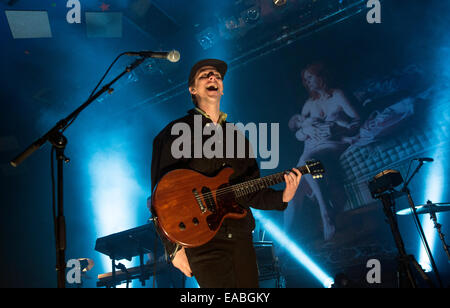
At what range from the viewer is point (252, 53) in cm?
779

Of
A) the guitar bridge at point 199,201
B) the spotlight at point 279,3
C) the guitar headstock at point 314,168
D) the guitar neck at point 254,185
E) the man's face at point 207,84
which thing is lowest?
the guitar bridge at point 199,201

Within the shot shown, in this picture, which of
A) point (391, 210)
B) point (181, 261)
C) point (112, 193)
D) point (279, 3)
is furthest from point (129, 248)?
point (279, 3)

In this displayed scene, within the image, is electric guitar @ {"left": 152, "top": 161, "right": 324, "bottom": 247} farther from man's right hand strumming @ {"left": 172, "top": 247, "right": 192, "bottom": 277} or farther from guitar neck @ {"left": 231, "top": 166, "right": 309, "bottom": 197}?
man's right hand strumming @ {"left": 172, "top": 247, "right": 192, "bottom": 277}

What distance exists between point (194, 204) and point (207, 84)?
4.37 feet

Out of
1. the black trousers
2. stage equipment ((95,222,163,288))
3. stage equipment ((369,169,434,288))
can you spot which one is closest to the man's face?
the black trousers

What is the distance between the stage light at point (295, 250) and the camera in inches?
240

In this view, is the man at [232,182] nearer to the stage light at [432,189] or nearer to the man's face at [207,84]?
the man's face at [207,84]

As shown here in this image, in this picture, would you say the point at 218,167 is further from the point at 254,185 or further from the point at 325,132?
the point at 325,132

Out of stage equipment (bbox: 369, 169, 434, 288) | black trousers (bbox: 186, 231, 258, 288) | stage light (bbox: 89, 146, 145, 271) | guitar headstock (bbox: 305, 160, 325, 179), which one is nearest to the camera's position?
black trousers (bbox: 186, 231, 258, 288)

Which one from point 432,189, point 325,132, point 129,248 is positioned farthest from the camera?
point 325,132

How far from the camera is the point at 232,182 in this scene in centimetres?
260

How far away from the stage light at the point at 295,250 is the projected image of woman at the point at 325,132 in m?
0.33

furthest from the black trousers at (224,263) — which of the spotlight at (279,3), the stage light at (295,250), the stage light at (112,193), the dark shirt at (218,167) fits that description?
the stage light at (112,193)

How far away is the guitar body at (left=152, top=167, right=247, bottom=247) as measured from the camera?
215 cm
